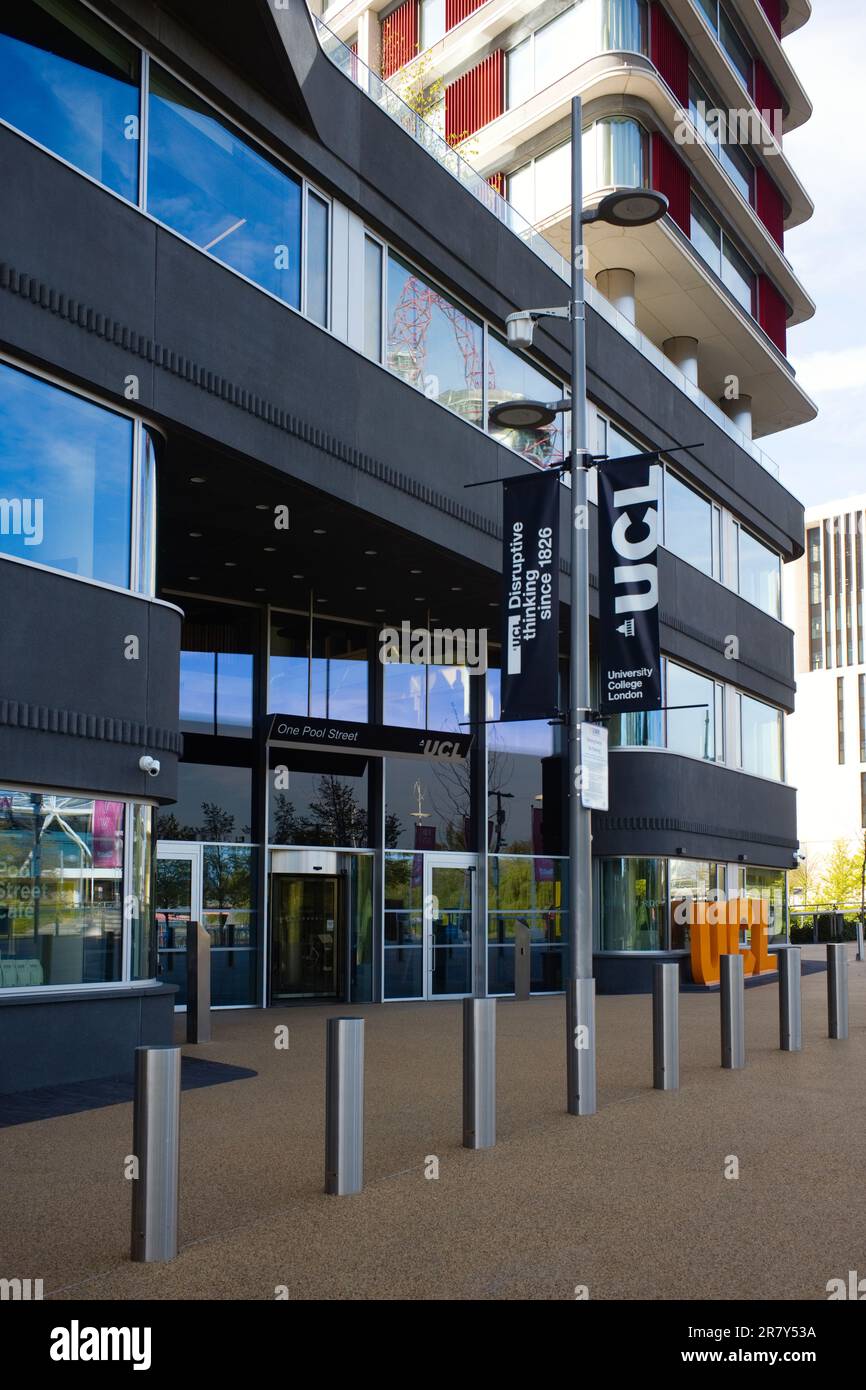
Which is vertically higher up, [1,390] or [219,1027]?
[1,390]

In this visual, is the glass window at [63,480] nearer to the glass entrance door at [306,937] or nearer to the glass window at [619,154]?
the glass entrance door at [306,937]

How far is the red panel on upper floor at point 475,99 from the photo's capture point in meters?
30.7

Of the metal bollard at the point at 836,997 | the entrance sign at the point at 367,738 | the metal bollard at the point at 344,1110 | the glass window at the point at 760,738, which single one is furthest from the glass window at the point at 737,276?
the metal bollard at the point at 344,1110

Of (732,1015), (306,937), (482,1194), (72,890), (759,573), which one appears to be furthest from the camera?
(759,573)

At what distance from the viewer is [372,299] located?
57.3ft

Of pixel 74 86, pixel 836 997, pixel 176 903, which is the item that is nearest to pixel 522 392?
pixel 176 903

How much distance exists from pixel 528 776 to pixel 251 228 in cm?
1192

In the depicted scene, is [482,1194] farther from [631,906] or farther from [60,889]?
[631,906]

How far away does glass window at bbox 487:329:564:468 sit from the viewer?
20422mm

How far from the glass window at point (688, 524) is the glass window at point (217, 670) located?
1031cm

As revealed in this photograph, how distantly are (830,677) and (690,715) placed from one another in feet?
355
